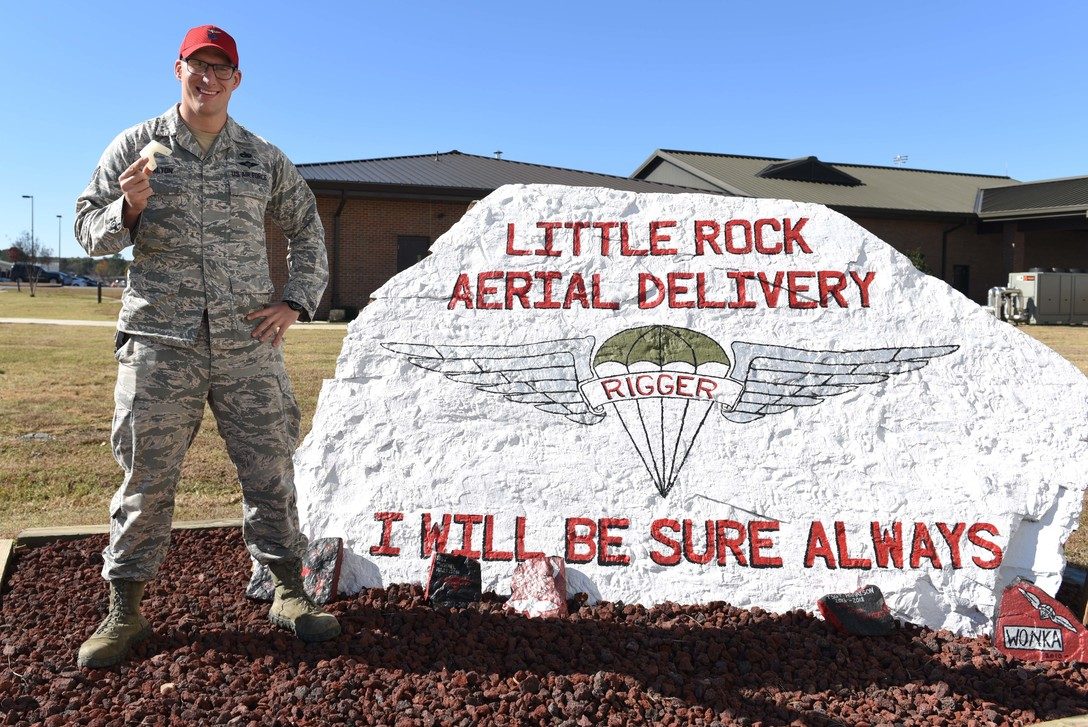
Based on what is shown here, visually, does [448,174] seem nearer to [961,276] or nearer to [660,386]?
[961,276]

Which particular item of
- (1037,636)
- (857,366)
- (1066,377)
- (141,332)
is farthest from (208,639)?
(1066,377)

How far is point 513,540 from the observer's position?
11.7ft

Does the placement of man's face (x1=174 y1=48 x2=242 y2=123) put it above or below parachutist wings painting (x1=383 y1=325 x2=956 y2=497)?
above

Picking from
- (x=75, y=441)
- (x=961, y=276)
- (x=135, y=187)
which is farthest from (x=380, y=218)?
(x=135, y=187)

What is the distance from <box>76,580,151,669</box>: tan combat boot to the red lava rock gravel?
0.05 metres

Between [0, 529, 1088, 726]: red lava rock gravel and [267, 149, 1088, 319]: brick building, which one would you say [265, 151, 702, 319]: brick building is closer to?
[267, 149, 1088, 319]: brick building

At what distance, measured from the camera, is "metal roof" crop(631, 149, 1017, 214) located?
84.4ft

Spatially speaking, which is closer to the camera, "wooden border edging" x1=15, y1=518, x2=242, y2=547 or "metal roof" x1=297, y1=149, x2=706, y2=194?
"wooden border edging" x1=15, y1=518, x2=242, y2=547

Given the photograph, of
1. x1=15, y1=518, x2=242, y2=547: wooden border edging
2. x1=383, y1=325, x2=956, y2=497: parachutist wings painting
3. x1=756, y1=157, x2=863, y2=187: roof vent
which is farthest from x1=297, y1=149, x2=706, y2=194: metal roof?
x1=383, y1=325, x2=956, y2=497: parachutist wings painting

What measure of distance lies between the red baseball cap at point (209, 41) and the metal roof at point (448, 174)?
53.2 feet

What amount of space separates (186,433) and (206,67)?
4.07 ft

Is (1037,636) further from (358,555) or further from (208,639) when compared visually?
(208,639)

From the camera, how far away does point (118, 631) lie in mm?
3053

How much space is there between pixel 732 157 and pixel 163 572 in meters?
28.2
